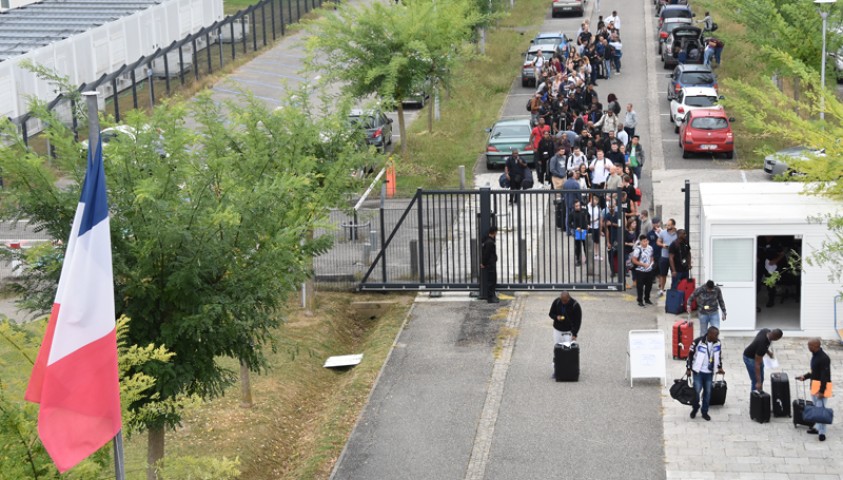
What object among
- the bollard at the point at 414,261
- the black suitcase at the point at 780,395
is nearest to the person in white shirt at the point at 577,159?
the bollard at the point at 414,261

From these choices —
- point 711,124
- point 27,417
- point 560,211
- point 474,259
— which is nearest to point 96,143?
point 27,417

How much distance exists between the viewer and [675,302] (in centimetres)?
2300

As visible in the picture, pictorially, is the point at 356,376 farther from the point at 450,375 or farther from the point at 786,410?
the point at 786,410

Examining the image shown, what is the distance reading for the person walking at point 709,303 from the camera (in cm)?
2073

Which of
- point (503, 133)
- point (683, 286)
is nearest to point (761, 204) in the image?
point (683, 286)

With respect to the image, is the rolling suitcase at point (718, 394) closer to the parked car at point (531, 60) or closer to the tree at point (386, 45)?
the tree at point (386, 45)

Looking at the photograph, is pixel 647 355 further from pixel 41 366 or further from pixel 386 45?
pixel 386 45

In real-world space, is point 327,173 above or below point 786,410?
above

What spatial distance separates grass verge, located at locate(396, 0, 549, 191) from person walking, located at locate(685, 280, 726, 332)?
13.5 meters

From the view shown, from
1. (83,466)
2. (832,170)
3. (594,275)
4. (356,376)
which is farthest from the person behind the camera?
(594,275)

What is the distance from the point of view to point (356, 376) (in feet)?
68.6

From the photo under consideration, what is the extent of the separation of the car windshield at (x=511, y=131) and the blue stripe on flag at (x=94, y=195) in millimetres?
26594

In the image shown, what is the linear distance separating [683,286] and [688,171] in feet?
40.6

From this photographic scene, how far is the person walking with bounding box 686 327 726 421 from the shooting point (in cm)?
1802
